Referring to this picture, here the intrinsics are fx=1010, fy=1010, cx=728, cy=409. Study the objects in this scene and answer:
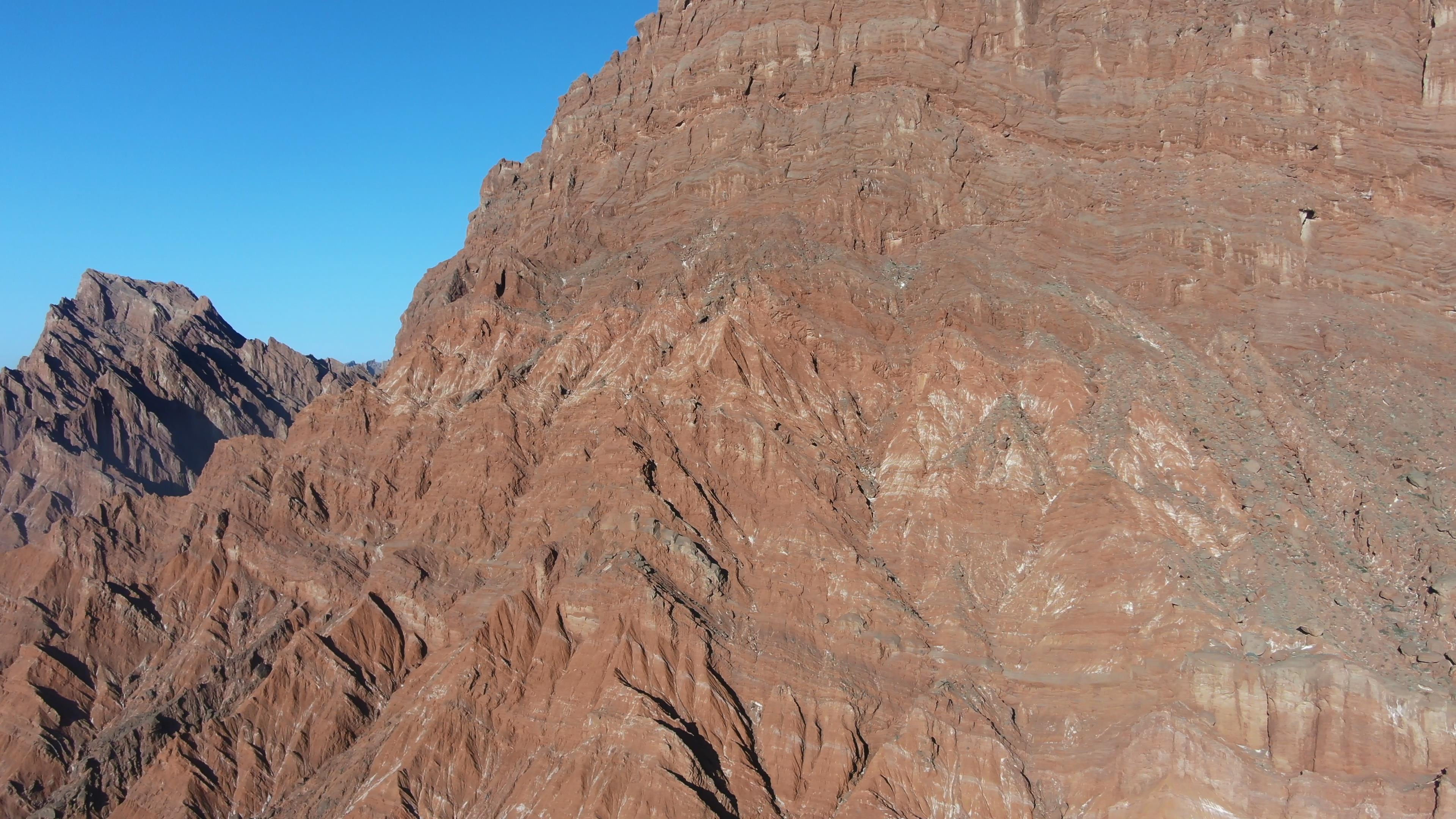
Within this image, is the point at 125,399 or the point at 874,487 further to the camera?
the point at 125,399

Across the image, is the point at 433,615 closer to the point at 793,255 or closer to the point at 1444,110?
the point at 793,255

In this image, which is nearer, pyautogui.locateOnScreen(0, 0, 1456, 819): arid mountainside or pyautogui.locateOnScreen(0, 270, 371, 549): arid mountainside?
pyautogui.locateOnScreen(0, 0, 1456, 819): arid mountainside

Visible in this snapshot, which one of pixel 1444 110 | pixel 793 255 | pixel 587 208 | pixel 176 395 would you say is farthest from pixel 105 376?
pixel 1444 110

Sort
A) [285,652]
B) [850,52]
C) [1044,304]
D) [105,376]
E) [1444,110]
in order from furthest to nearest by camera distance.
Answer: [105,376] → [850,52] → [1444,110] → [1044,304] → [285,652]

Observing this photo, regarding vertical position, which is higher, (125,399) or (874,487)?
(874,487)
